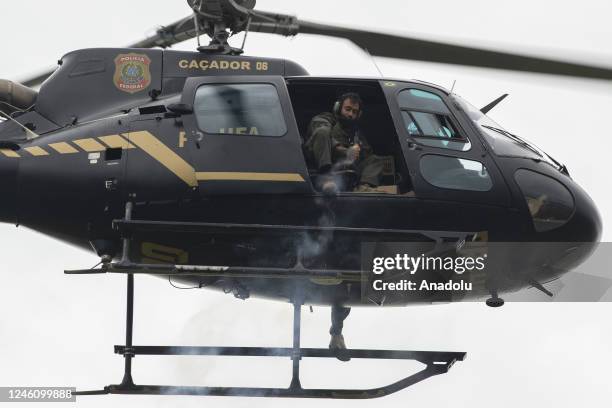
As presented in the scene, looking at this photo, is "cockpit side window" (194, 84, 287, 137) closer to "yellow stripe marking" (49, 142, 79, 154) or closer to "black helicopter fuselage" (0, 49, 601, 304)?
"black helicopter fuselage" (0, 49, 601, 304)

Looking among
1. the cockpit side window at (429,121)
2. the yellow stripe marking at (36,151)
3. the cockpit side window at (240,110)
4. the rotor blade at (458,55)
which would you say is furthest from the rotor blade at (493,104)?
the yellow stripe marking at (36,151)

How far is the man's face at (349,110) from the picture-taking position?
39.0 ft

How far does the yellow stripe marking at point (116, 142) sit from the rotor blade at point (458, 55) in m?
2.26

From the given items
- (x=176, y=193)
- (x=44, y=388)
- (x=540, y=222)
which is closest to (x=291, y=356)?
(x=176, y=193)

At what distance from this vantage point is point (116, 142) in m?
11.6

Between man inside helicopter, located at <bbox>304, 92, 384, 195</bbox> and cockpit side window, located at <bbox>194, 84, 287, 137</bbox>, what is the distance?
0.36 meters

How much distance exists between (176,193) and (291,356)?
188 cm

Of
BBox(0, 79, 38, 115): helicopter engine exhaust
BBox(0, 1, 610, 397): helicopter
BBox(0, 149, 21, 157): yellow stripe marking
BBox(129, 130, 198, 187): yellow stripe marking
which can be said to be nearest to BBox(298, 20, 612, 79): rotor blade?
BBox(0, 1, 610, 397): helicopter

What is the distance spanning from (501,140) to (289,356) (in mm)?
2854

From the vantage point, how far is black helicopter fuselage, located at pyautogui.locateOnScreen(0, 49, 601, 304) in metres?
11.4


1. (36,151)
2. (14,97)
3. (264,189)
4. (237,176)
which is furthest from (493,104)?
(14,97)

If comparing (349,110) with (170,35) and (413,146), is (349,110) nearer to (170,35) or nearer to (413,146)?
(413,146)

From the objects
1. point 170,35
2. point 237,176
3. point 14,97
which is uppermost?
point 170,35

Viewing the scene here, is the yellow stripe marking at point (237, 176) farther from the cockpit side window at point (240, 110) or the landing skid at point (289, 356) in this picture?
the landing skid at point (289, 356)
